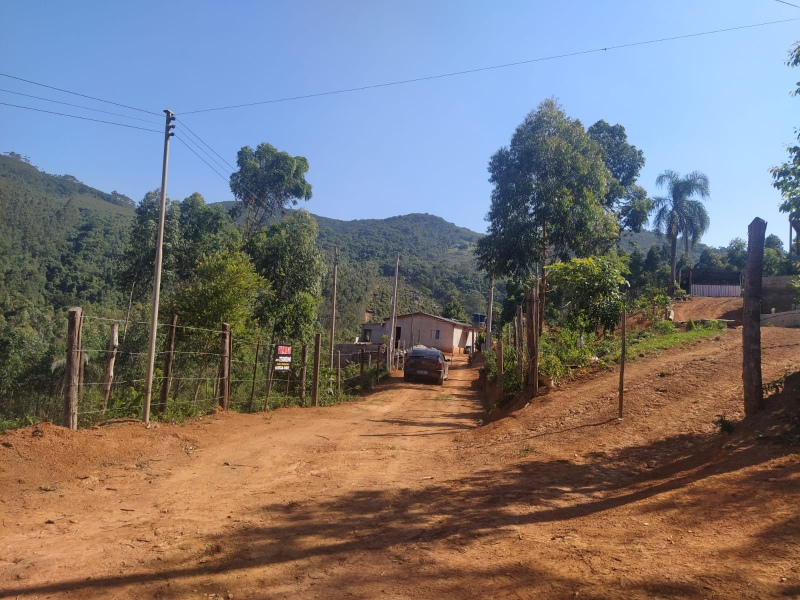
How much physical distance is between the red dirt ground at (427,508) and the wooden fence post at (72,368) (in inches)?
Answer: 15.4

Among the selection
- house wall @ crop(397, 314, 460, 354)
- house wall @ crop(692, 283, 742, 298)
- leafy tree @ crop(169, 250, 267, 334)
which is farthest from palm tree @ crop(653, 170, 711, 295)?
leafy tree @ crop(169, 250, 267, 334)

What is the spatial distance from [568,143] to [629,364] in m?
13.4

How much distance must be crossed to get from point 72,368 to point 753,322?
8.89 meters

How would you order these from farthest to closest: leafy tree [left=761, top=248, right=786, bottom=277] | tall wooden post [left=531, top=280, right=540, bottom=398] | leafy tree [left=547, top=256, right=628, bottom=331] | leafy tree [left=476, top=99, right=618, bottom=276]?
leafy tree [left=761, top=248, right=786, bottom=277]
leafy tree [left=476, top=99, right=618, bottom=276]
leafy tree [left=547, top=256, right=628, bottom=331]
tall wooden post [left=531, top=280, right=540, bottom=398]

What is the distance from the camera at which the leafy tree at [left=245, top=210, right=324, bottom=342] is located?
23547 mm

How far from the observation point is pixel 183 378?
997 centimetres

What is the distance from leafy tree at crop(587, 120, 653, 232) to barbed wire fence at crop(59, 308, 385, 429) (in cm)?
2055

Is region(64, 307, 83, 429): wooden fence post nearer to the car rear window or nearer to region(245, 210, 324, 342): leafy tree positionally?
region(245, 210, 324, 342): leafy tree

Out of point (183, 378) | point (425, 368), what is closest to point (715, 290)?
point (425, 368)

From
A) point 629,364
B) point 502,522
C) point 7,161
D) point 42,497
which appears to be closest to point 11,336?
point 42,497

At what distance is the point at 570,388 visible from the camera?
12.0 m

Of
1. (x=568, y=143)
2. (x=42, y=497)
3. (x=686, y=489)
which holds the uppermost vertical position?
(x=568, y=143)

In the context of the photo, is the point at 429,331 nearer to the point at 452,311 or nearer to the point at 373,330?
the point at 373,330

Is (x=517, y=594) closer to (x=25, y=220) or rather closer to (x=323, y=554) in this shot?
(x=323, y=554)
